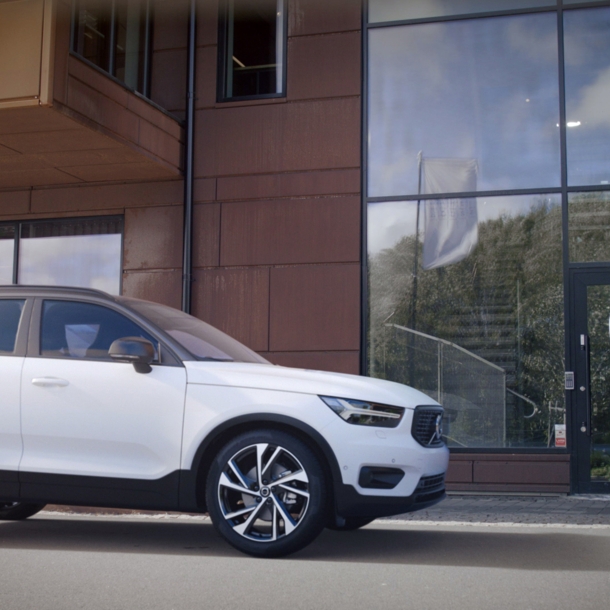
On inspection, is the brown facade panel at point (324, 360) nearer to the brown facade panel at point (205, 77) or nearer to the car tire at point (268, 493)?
the brown facade panel at point (205, 77)

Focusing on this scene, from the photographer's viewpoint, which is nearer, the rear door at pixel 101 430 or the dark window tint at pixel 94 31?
the rear door at pixel 101 430

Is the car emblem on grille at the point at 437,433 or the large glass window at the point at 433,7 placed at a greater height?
the large glass window at the point at 433,7

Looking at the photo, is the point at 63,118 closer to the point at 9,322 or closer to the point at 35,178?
the point at 35,178

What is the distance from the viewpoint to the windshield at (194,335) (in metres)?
6.45

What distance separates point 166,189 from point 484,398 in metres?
4.62

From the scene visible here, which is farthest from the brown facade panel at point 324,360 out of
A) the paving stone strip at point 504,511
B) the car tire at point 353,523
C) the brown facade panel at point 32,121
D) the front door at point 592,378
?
the car tire at point 353,523

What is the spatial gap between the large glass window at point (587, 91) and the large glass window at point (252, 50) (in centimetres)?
342

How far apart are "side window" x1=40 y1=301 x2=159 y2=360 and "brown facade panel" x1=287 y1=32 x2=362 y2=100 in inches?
224

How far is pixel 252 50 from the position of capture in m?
11.9

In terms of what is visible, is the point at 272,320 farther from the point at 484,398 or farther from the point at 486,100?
the point at 486,100

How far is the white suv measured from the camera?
5.77m

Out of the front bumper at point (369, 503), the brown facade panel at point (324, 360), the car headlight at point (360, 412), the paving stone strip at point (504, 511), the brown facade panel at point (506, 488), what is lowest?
the paving stone strip at point (504, 511)

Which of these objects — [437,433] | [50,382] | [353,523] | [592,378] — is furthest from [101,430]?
[592,378]

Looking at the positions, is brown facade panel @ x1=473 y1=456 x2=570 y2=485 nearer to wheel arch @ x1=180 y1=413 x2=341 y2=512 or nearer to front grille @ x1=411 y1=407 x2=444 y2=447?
front grille @ x1=411 y1=407 x2=444 y2=447
